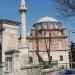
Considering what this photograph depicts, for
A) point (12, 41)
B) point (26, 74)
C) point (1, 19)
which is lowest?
point (26, 74)

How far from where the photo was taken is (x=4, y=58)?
26000 mm

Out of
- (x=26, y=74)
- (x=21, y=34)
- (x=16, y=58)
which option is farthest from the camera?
(x=21, y=34)

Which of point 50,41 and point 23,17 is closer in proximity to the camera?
point 23,17

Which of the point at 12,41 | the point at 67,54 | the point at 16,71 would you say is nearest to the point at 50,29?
the point at 67,54

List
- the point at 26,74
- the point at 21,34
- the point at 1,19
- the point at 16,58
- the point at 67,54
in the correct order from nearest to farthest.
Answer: the point at 16,58 → the point at 26,74 → the point at 1,19 → the point at 21,34 → the point at 67,54

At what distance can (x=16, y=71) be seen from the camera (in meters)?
24.6

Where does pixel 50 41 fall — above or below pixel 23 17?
below

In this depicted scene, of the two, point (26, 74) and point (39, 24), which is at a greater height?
point (39, 24)

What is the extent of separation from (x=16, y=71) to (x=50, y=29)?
4614 cm

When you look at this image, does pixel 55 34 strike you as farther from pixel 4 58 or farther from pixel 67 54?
pixel 4 58

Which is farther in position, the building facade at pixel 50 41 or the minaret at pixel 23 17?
the building facade at pixel 50 41

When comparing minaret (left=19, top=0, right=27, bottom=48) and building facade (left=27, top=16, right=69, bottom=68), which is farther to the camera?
building facade (left=27, top=16, right=69, bottom=68)

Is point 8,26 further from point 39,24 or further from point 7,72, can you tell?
point 39,24

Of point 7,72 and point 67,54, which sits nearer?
point 7,72
